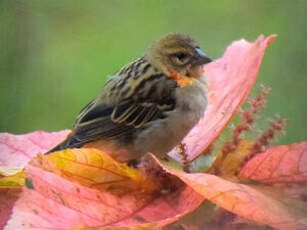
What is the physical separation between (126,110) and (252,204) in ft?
1.27

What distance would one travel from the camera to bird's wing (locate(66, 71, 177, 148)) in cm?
67

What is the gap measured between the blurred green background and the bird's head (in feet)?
0.51

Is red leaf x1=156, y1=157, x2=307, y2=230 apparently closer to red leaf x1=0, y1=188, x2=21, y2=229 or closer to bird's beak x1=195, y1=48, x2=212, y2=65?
red leaf x1=0, y1=188, x2=21, y2=229

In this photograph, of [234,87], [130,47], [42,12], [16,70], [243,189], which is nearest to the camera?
[243,189]

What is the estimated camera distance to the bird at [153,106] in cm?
62

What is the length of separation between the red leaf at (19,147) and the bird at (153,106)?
0.06m

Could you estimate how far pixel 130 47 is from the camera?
41.5 inches

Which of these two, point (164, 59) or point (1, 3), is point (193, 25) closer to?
point (164, 59)

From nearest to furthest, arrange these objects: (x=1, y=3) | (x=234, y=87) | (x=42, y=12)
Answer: (x=234, y=87), (x=1, y=3), (x=42, y=12)

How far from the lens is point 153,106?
0.68m

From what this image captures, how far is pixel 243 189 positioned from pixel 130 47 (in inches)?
29.8

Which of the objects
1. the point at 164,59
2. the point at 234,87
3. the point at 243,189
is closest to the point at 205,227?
the point at 243,189

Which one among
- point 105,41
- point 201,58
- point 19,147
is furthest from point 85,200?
point 105,41

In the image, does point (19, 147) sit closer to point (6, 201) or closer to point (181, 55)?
point (6, 201)
